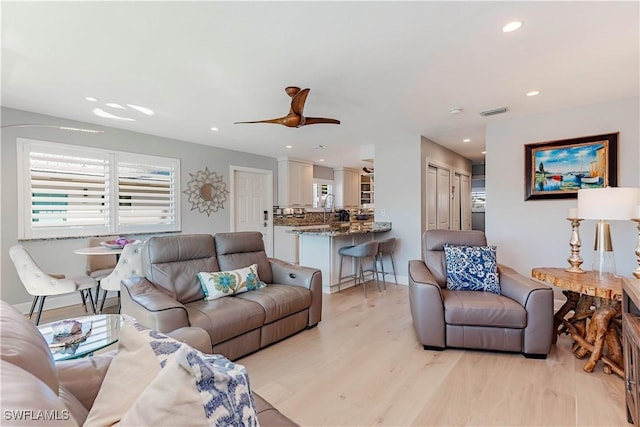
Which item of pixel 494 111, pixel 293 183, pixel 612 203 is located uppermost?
pixel 494 111

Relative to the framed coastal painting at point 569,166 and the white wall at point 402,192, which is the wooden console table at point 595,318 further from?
the white wall at point 402,192

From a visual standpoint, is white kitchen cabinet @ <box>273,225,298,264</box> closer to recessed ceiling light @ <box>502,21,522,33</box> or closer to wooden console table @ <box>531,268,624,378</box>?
wooden console table @ <box>531,268,624,378</box>

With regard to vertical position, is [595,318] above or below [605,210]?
below

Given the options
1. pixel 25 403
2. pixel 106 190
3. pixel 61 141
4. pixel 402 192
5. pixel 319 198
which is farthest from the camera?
pixel 319 198

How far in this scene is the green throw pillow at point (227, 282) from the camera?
8.71 feet

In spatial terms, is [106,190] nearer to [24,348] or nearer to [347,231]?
[347,231]

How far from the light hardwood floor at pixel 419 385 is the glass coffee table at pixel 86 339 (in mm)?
924

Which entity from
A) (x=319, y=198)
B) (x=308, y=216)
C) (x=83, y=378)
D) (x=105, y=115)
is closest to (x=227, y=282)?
(x=83, y=378)

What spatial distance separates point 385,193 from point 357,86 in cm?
248

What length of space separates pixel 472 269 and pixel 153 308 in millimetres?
2605

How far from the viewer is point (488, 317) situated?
2396 mm

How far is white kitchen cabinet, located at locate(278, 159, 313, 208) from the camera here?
6559mm

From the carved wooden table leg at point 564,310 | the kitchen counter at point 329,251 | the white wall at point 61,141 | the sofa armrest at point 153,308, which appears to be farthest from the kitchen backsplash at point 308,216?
the carved wooden table leg at point 564,310

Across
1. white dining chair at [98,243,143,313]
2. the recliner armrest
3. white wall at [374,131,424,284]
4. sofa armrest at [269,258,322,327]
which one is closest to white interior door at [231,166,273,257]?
white wall at [374,131,424,284]
